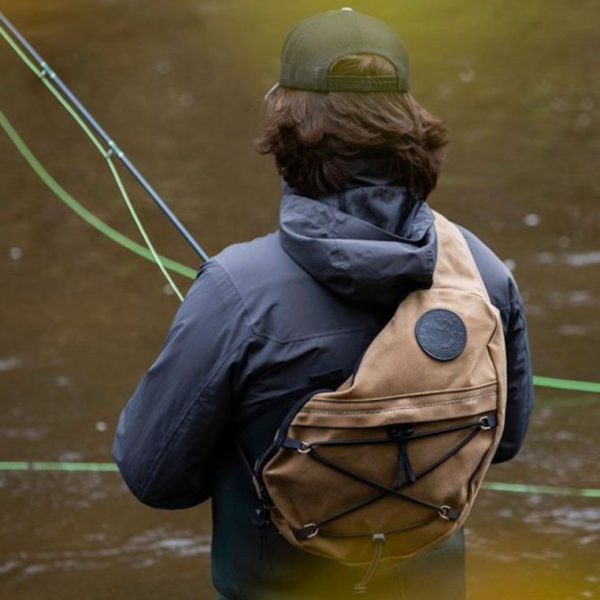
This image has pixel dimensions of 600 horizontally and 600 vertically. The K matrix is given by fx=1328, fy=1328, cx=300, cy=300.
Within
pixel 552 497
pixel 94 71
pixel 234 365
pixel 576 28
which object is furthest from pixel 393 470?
pixel 576 28

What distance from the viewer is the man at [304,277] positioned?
206 centimetres

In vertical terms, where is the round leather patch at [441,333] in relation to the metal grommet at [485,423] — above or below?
above

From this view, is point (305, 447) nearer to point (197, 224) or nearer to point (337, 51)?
point (337, 51)

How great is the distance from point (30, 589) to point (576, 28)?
266 inches

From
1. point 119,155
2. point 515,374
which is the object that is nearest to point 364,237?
point 515,374

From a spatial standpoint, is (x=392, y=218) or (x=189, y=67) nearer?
(x=392, y=218)

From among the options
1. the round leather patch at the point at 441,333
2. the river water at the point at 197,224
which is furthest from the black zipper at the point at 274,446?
the river water at the point at 197,224

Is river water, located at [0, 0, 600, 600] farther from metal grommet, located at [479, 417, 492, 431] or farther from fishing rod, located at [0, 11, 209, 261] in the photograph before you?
metal grommet, located at [479, 417, 492, 431]

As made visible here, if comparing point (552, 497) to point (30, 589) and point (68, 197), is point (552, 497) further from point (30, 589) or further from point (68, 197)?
point (68, 197)

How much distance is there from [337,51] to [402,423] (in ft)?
1.94

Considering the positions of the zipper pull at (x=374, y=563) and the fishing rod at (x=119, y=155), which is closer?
the zipper pull at (x=374, y=563)

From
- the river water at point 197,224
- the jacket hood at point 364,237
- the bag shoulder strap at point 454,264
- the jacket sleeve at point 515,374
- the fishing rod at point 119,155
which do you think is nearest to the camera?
the jacket hood at point 364,237

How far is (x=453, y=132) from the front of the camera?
804cm

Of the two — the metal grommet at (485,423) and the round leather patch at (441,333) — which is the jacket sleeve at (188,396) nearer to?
the round leather patch at (441,333)
